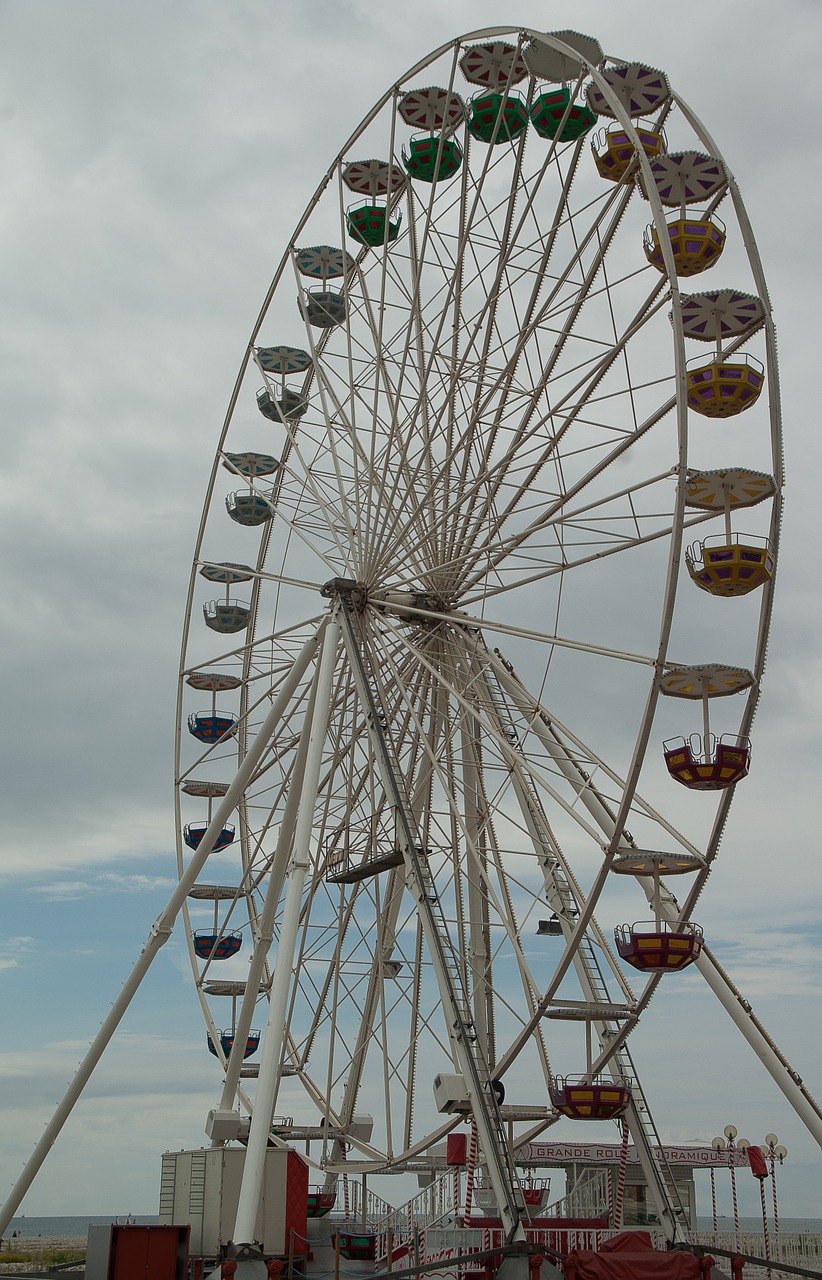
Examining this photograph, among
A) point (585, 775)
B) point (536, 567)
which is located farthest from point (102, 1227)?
point (536, 567)

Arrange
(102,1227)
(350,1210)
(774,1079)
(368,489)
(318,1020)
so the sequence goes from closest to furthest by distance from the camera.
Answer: (774,1079), (102,1227), (368,489), (318,1020), (350,1210)

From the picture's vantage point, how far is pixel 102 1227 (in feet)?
71.0

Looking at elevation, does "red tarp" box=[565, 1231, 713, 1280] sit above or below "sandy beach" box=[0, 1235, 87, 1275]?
below

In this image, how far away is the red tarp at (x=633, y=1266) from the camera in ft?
57.8

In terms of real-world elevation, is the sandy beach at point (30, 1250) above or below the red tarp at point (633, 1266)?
above

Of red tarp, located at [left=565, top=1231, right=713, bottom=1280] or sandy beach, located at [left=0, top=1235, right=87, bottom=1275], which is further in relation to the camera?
sandy beach, located at [left=0, top=1235, right=87, bottom=1275]

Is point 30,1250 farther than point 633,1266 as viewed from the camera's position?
→ Yes

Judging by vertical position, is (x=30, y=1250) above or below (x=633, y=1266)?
above

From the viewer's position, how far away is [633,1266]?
18.0 metres

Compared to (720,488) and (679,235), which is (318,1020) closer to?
(720,488)

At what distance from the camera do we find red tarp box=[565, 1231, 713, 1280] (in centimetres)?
1762

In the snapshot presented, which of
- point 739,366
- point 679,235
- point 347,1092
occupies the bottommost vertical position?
point 347,1092

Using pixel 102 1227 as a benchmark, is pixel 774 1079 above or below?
above

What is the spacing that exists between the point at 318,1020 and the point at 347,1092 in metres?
1.64
